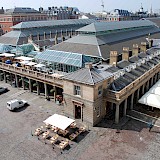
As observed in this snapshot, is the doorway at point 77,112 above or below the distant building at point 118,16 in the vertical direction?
below

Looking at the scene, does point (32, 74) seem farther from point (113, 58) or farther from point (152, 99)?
point (152, 99)

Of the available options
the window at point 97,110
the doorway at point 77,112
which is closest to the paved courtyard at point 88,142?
Result: the window at point 97,110

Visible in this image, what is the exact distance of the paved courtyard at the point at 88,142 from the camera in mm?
23656

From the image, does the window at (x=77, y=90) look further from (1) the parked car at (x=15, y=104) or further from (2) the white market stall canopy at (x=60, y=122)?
(1) the parked car at (x=15, y=104)

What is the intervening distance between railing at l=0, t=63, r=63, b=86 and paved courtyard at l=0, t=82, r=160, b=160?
578 centimetres

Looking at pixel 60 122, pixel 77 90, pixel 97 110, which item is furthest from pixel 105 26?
pixel 60 122

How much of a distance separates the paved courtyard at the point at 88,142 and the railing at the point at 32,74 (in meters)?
5.78

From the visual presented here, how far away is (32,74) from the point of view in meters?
39.7

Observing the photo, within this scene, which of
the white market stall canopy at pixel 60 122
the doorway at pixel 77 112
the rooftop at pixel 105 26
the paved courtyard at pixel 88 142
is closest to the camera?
the paved courtyard at pixel 88 142

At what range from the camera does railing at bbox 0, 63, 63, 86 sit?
35.5m

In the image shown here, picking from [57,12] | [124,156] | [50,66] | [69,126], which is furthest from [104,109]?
[57,12]

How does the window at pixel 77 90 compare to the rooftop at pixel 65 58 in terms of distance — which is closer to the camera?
the window at pixel 77 90

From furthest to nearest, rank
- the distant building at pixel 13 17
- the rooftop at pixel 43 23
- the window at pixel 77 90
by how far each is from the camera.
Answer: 1. the distant building at pixel 13 17
2. the rooftop at pixel 43 23
3. the window at pixel 77 90

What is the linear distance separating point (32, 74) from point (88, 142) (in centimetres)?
1925
